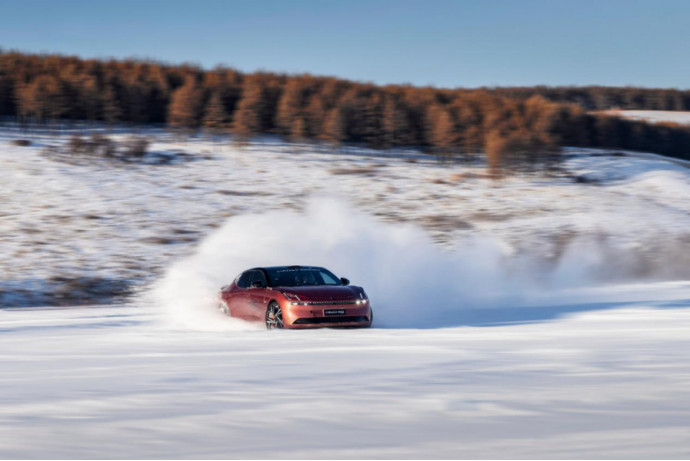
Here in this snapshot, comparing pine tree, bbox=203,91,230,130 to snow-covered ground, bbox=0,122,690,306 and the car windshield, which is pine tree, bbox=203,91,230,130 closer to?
snow-covered ground, bbox=0,122,690,306

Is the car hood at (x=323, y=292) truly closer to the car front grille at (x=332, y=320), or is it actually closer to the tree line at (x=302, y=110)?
the car front grille at (x=332, y=320)

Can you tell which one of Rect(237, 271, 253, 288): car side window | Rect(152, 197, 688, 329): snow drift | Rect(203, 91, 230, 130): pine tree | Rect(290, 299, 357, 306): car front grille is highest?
Rect(203, 91, 230, 130): pine tree

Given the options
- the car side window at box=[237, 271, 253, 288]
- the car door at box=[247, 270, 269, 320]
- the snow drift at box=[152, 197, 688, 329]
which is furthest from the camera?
the snow drift at box=[152, 197, 688, 329]

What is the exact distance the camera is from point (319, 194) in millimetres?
37688

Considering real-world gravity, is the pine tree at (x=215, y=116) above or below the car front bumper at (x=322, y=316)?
above

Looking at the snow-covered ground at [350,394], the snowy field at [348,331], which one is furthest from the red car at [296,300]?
the snow-covered ground at [350,394]

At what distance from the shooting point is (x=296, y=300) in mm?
14297

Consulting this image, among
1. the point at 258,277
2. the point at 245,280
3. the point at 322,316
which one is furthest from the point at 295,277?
the point at 322,316

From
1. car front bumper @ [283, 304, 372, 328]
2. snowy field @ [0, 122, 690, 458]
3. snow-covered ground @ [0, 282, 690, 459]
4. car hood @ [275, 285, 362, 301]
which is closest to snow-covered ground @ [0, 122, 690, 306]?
snowy field @ [0, 122, 690, 458]

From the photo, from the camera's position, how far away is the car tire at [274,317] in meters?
14.5

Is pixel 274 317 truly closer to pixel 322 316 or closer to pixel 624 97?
pixel 322 316

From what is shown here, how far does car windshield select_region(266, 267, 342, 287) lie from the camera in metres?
15.6

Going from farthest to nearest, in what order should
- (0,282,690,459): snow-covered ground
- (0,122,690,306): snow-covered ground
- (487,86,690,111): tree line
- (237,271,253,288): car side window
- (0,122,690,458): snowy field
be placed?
(487,86,690,111): tree line → (0,122,690,306): snow-covered ground → (237,271,253,288): car side window → (0,122,690,458): snowy field → (0,282,690,459): snow-covered ground

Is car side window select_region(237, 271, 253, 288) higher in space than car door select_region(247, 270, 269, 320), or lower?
higher
